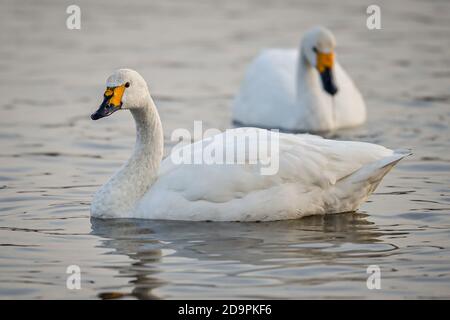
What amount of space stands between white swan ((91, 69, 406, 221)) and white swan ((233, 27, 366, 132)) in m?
4.49

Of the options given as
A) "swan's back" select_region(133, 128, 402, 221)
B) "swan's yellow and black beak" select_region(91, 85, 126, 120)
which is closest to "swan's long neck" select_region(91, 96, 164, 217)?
"swan's back" select_region(133, 128, 402, 221)

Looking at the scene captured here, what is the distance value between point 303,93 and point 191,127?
1735 millimetres

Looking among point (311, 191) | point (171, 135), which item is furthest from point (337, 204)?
point (171, 135)

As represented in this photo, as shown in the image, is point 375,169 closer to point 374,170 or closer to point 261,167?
point 374,170

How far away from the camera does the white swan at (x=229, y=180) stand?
33.0 ft

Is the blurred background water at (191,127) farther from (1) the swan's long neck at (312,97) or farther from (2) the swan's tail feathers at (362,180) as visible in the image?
(1) the swan's long neck at (312,97)

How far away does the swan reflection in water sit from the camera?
28.6ft

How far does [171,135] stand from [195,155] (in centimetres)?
407

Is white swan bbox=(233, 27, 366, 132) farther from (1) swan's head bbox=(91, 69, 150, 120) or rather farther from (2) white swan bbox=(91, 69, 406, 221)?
(1) swan's head bbox=(91, 69, 150, 120)

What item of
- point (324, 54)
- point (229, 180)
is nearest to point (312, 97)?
point (324, 54)

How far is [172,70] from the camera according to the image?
1825 centimetres

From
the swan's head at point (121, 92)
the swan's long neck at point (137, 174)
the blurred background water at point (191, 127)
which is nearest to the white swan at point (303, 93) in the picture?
the blurred background water at point (191, 127)

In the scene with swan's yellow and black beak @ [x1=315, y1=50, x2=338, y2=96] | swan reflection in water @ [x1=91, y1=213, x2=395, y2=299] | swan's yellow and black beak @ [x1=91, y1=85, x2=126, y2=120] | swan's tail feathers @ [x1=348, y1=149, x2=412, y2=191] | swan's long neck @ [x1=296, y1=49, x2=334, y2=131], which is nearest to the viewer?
swan reflection in water @ [x1=91, y1=213, x2=395, y2=299]

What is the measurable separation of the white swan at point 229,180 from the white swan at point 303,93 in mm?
4491
